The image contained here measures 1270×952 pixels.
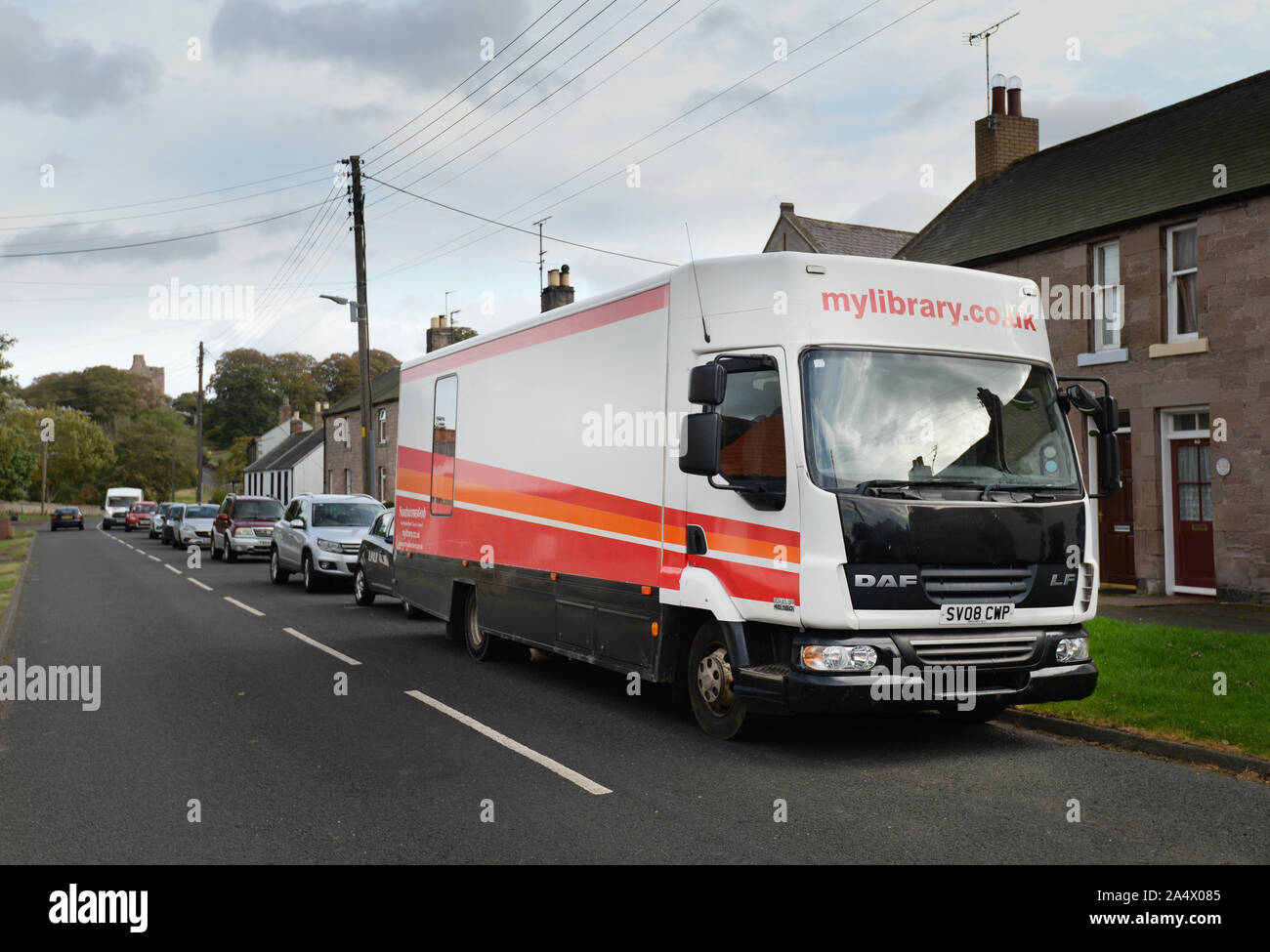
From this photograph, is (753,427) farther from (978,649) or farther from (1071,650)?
(1071,650)

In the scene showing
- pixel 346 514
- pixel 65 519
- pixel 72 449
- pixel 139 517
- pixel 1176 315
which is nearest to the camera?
pixel 1176 315

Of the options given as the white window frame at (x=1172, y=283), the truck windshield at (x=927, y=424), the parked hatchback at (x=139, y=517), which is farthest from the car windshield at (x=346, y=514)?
the parked hatchback at (x=139, y=517)

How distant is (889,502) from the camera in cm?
690

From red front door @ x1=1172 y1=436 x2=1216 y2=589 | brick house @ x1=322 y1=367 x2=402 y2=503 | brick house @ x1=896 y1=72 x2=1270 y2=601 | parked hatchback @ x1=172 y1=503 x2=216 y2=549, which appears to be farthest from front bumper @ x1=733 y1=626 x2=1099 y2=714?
brick house @ x1=322 y1=367 x2=402 y2=503

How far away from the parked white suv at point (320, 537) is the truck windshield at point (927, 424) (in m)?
14.5

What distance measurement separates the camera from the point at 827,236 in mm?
31672

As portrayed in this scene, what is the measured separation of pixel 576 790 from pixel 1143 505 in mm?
13950

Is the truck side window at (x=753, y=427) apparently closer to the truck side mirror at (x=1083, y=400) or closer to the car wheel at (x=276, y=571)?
the truck side mirror at (x=1083, y=400)

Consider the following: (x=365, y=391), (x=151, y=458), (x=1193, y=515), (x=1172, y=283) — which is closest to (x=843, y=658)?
(x=1193, y=515)

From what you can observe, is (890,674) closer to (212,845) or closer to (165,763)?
(212,845)

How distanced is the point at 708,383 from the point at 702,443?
15.3 inches

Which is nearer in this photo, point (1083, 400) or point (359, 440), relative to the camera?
point (1083, 400)

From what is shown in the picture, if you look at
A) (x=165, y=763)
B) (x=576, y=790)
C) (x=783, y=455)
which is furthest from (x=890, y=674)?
(x=165, y=763)

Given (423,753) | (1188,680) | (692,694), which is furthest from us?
(1188,680)
